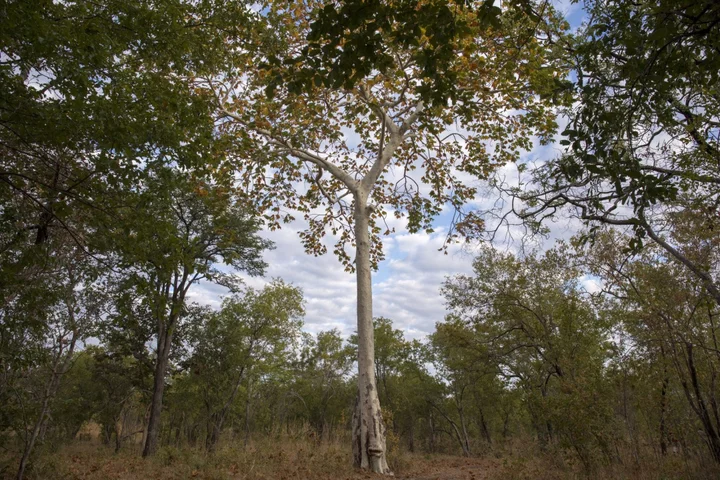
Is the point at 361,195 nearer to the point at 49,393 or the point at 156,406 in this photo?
the point at 49,393

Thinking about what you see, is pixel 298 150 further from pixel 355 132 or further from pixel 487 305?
pixel 487 305

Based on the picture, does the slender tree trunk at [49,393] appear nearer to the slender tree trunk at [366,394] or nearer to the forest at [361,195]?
the forest at [361,195]

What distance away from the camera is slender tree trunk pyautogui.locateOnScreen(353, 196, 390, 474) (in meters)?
7.95

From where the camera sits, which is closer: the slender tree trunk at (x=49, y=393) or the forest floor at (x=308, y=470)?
the slender tree trunk at (x=49, y=393)

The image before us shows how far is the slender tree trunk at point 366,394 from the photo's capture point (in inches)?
313

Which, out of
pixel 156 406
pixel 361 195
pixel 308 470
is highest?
pixel 361 195

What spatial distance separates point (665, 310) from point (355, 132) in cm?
896

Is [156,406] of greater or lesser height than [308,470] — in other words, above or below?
above

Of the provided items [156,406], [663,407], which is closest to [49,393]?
[156,406]

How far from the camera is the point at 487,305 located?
15.1 metres

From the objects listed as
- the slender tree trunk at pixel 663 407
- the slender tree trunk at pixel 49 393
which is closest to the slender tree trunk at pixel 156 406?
→ the slender tree trunk at pixel 49 393

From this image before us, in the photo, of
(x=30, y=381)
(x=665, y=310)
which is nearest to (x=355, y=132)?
(x=665, y=310)

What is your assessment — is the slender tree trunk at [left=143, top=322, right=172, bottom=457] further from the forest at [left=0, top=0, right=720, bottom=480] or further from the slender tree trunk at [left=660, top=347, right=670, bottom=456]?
the slender tree trunk at [left=660, top=347, right=670, bottom=456]

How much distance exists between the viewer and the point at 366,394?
27.4 ft
